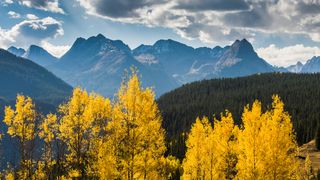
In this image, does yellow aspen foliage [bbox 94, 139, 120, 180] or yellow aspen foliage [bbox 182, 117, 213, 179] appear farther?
yellow aspen foliage [bbox 182, 117, 213, 179]

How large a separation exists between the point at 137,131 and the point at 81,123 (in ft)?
23.0

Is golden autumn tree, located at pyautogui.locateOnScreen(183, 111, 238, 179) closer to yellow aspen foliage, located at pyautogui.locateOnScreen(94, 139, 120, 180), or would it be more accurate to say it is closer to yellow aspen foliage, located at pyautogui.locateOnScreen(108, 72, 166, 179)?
yellow aspen foliage, located at pyautogui.locateOnScreen(94, 139, 120, 180)

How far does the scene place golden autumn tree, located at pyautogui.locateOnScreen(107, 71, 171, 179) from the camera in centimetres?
2886

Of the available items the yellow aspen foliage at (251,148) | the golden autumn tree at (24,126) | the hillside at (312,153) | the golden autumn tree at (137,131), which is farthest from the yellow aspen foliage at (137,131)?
the hillside at (312,153)

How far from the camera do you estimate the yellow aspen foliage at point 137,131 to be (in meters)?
28.9

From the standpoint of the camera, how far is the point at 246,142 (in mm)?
36594

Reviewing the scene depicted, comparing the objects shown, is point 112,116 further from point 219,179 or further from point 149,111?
point 219,179

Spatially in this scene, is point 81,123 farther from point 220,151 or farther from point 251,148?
point 220,151

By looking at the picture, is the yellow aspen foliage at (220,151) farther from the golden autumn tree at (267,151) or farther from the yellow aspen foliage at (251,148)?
the golden autumn tree at (267,151)

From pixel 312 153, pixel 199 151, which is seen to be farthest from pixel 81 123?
pixel 312 153

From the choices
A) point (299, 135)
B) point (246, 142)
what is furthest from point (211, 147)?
point (299, 135)

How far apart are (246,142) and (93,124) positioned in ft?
48.8

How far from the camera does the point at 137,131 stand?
94.5ft

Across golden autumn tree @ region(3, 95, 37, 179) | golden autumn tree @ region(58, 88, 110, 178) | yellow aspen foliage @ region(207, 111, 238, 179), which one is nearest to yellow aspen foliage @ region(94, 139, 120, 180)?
golden autumn tree @ region(58, 88, 110, 178)
